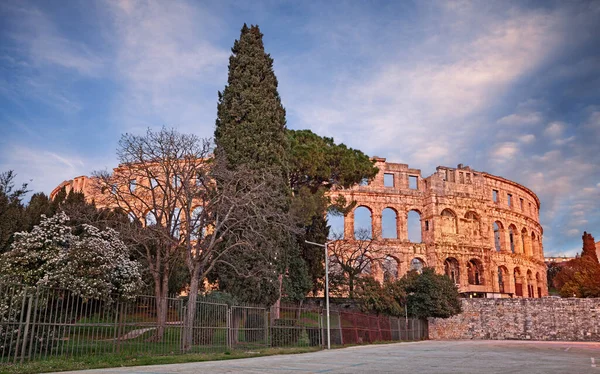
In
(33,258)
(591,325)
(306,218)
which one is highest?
(306,218)

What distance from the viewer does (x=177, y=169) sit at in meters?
19.5

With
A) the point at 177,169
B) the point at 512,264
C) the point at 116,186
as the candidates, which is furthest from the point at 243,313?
the point at 512,264

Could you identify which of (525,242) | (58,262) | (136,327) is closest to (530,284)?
(525,242)

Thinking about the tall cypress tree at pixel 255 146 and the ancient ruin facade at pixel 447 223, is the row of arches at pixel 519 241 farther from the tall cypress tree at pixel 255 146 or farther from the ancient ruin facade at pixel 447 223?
the tall cypress tree at pixel 255 146

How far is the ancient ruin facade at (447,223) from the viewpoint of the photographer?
45.9 meters

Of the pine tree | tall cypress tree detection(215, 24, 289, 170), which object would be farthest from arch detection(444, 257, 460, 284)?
tall cypress tree detection(215, 24, 289, 170)

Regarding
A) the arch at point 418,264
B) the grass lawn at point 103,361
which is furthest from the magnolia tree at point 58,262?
the arch at point 418,264

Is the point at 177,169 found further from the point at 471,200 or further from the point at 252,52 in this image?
the point at 471,200

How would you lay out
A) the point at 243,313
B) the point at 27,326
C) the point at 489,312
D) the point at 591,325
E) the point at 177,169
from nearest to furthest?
the point at 27,326 < the point at 243,313 < the point at 177,169 < the point at 591,325 < the point at 489,312

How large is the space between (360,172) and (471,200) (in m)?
24.0

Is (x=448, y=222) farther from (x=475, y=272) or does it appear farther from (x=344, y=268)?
(x=344, y=268)

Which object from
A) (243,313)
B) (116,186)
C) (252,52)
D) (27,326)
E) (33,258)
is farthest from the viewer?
(252,52)

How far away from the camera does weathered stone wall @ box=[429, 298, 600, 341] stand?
3494cm

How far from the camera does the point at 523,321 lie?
36.7 meters
